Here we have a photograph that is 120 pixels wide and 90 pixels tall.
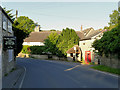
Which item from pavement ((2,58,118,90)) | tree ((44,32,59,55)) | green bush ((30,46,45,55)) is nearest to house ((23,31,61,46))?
green bush ((30,46,45,55))

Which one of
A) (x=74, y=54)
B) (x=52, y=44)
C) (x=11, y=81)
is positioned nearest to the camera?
(x=11, y=81)

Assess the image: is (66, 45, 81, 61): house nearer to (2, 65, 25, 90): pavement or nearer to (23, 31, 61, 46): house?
(2, 65, 25, 90): pavement

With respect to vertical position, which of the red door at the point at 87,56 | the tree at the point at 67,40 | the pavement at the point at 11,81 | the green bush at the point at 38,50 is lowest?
the pavement at the point at 11,81

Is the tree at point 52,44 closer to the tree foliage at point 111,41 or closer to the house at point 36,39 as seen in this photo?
→ the tree foliage at point 111,41

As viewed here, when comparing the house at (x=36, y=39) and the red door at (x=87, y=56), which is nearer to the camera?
the red door at (x=87, y=56)

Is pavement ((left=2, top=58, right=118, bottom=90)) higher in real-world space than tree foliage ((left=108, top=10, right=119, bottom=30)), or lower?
lower

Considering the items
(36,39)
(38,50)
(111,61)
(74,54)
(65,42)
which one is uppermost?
(36,39)

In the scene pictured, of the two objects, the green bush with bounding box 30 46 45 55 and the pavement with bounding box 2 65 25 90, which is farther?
the green bush with bounding box 30 46 45 55

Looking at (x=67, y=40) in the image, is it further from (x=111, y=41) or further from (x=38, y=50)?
(x=111, y=41)

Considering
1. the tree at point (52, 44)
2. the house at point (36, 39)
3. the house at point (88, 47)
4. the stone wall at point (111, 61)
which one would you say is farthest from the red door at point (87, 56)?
the house at point (36, 39)

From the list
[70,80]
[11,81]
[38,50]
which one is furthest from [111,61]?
[38,50]

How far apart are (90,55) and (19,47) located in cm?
1353

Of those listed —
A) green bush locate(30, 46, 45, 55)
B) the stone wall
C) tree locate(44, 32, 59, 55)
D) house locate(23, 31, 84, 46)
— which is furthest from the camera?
house locate(23, 31, 84, 46)

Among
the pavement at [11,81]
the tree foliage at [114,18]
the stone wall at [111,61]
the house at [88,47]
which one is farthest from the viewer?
the house at [88,47]
